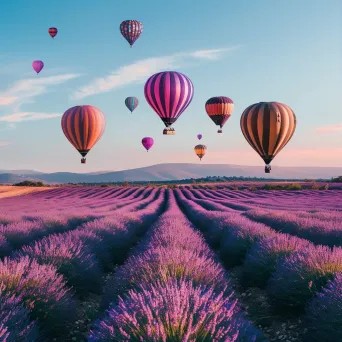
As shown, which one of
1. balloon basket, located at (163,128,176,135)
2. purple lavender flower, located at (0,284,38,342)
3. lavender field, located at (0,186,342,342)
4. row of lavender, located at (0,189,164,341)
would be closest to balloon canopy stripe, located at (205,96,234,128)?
balloon basket, located at (163,128,176,135)

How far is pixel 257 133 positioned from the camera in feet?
63.2

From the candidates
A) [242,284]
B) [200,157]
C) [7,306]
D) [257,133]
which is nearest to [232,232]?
[242,284]

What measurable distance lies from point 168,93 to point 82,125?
572 centimetres

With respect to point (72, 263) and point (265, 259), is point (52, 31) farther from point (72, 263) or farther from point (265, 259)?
point (265, 259)

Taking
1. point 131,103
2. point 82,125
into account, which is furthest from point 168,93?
point 131,103

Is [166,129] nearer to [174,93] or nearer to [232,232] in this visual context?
[174,93]

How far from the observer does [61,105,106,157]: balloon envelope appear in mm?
23562

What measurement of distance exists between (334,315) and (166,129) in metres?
20.2

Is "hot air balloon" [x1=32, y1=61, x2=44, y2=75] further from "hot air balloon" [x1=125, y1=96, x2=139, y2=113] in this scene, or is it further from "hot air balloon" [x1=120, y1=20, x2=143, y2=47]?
"hot air balloon" [x1=120, y1=20, x2=143, y2=47]

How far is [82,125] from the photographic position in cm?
2359

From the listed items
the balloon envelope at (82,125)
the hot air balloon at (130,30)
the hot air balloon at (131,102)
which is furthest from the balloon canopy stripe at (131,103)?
the balloon envelope at (82,125)

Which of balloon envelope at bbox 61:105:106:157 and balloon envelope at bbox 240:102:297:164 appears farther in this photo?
balloon envelope at bbox 61:105:106:157

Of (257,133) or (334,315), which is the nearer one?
(334,315)

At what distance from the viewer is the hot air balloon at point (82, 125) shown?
23562 millimetres
